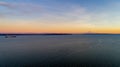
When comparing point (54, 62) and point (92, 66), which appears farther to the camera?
point (54, 62)

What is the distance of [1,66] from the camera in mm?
15000

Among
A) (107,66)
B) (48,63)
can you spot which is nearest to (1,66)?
(48,63)

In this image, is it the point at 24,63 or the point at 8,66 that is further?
the point at 24,63

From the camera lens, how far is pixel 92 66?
14.9 metres

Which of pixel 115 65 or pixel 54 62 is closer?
pixel 115 65

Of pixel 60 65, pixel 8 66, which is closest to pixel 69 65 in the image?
pixel 60 65

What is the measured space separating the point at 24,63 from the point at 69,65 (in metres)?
4.28

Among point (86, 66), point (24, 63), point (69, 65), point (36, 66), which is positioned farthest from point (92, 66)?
point (24, 63)

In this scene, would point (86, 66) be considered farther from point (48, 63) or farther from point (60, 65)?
point (48, 63)

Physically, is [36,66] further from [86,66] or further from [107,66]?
[107,66]

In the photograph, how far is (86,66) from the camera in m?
14.8

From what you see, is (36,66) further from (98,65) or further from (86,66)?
(98,65)

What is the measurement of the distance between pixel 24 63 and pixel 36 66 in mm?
1594

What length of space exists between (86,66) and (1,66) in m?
7.56
